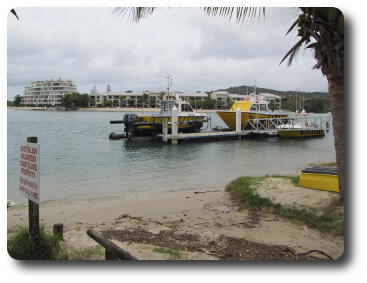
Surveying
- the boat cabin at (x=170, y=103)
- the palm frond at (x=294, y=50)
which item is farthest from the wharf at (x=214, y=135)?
the palm frond at (x=294, y=50)

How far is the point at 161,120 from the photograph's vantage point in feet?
76.8

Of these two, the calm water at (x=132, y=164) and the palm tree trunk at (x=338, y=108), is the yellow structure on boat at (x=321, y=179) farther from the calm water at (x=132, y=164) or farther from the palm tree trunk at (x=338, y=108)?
the calm water at (x=132, y=164)

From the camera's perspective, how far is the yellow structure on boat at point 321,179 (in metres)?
5.01

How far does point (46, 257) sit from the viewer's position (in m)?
3.50

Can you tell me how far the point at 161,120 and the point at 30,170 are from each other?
20045 mm

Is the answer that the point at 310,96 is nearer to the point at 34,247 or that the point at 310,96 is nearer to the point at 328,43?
the point at 328,43

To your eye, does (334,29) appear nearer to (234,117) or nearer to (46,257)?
(46,257)

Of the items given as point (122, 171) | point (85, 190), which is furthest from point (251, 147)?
point (85, 190)

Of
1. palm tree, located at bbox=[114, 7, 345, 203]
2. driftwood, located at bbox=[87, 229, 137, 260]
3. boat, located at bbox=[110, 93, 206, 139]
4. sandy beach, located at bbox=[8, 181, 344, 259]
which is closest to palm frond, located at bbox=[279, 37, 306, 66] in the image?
palm tree, located at bbox=[114, 7, 345, 203]

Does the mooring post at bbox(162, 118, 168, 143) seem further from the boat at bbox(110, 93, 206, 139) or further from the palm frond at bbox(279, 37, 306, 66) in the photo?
the palm frond at bbox(279, 37, 306, 66)

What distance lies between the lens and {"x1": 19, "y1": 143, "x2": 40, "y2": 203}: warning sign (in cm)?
334

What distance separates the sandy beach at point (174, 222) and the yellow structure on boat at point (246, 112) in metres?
18.9
